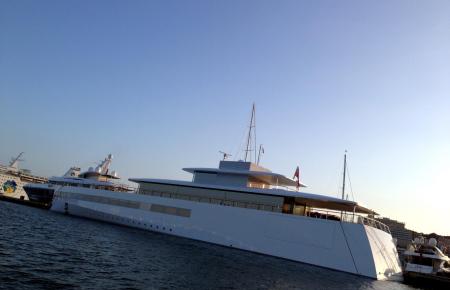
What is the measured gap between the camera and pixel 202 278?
15.5m

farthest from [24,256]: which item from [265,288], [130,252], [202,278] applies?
[265,288]

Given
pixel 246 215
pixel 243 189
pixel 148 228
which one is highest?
pixel 243 189

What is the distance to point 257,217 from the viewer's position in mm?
28047

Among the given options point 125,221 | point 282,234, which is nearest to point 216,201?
point 282,234

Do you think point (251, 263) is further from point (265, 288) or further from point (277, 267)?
point (265, 288)

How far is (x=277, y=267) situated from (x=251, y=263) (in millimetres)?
1574

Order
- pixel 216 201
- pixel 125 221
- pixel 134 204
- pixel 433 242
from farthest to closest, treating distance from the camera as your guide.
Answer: pixel 125 221, pixel 134 204, pixel 216 201, pixel 433 242

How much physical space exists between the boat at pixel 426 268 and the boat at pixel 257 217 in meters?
1.14

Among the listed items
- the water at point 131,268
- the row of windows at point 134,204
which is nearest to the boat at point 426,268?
the water at point 131,268

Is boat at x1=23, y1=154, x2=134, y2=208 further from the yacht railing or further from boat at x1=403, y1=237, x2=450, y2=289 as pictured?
boat at x1=403, y1=237, x2=450, y2=289

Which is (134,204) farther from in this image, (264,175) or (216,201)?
(264,175)

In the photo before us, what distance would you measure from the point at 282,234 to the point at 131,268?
45.2 ft

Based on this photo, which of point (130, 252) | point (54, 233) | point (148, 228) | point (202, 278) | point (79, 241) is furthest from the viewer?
point (148, 228)

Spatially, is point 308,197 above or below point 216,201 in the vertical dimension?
above
